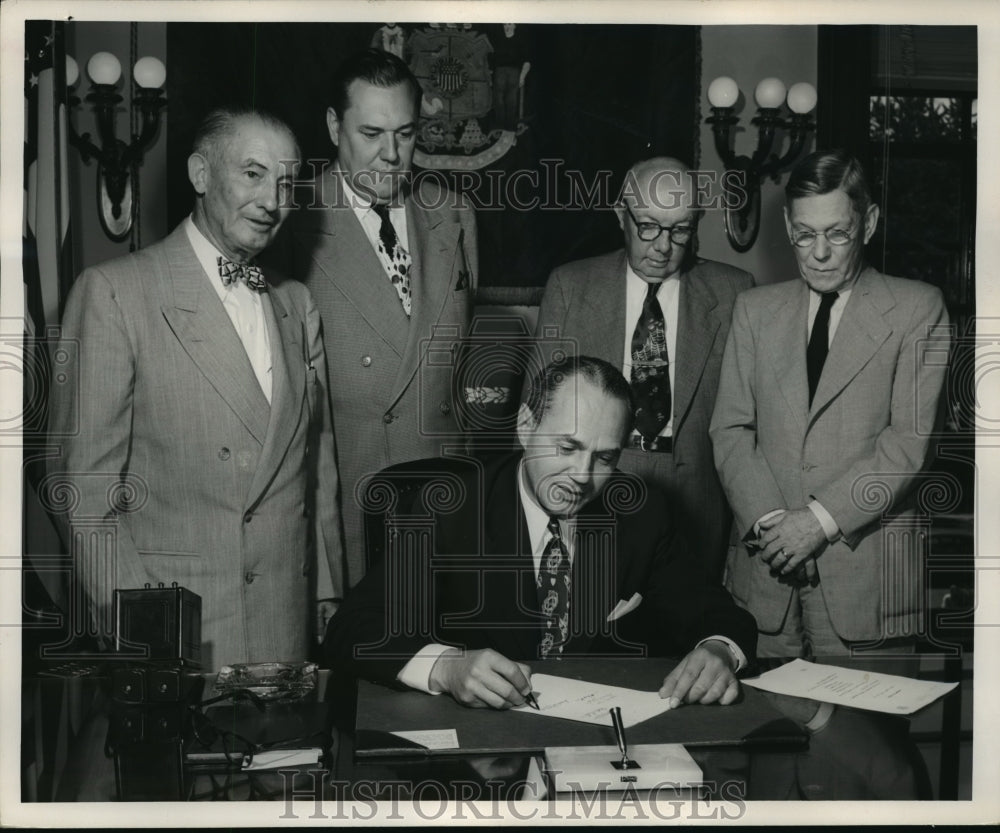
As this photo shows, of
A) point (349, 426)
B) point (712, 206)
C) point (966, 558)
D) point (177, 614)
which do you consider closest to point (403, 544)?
point (349, 426)

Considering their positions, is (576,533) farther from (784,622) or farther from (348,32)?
(348,32)

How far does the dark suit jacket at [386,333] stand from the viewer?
3176mm

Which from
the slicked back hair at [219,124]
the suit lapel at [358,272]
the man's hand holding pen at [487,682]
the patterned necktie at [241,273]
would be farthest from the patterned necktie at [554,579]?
the slicked back hair at [219,124]

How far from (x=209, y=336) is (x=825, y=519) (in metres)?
1.77

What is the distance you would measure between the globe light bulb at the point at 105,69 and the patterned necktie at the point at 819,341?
202cm

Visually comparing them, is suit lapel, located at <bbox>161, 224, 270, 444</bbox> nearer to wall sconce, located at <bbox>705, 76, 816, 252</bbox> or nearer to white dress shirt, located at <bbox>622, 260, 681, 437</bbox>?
white dress shirt, located at <bbox>622, 260, 681, 437</bbox>

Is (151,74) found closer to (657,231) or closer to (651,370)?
(657,231)

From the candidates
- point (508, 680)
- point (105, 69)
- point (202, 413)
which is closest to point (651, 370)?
point (508, 680)

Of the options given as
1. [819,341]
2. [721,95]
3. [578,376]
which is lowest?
[578,376]

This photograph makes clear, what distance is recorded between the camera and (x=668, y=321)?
3244 mm

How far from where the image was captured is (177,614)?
2.90 metres

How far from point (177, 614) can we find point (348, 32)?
1609mm

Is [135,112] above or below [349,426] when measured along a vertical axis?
above

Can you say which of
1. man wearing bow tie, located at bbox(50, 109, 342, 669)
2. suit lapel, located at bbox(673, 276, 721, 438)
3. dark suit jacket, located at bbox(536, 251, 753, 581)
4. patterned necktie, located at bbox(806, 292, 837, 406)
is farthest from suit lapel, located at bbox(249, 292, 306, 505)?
patterned necktie, located at bbox(806, 292, 837, 406)
